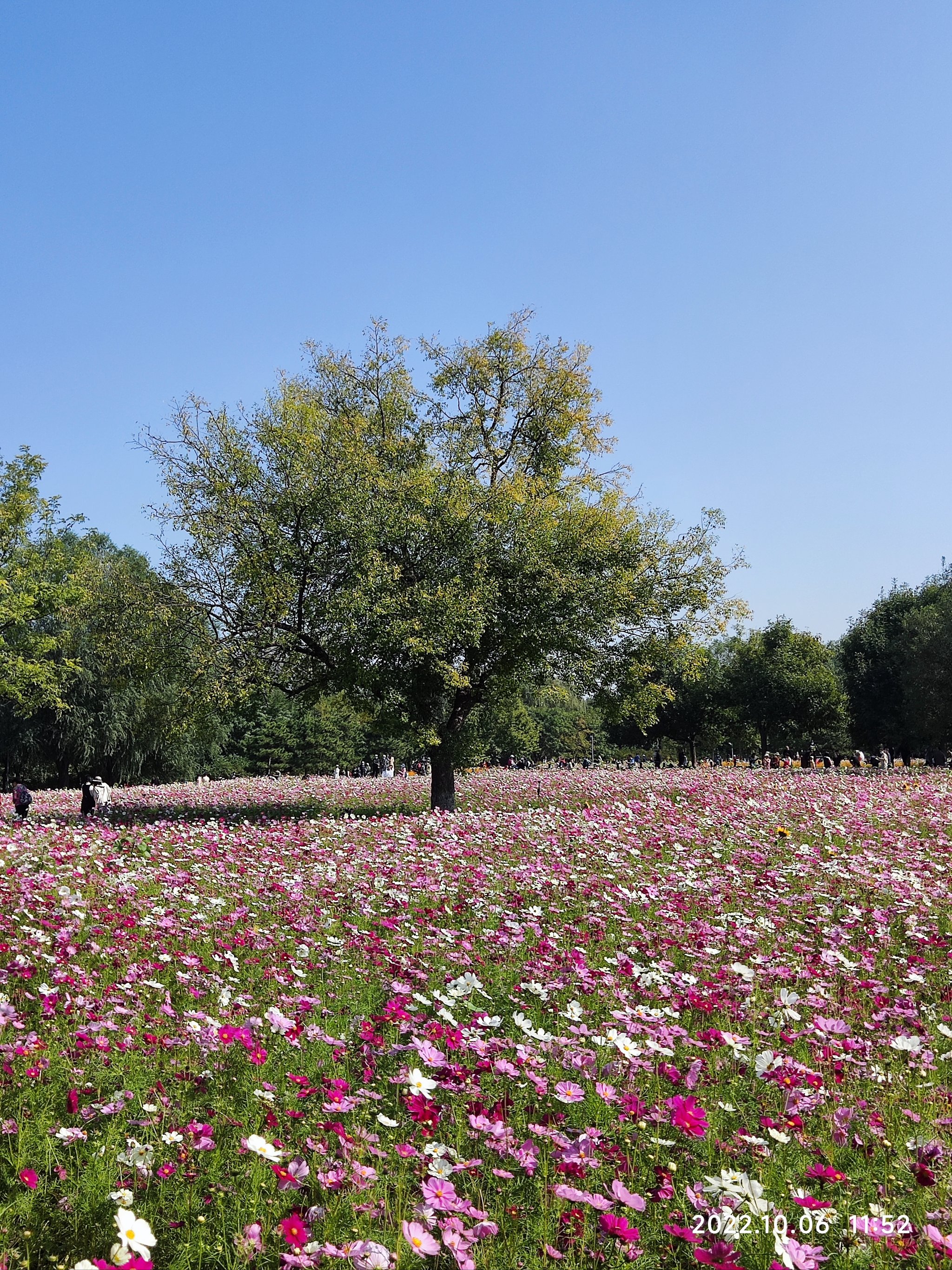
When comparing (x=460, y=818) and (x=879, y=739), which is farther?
(x=879, y=739)

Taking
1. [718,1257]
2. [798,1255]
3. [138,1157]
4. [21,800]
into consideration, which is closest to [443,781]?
[21,800]

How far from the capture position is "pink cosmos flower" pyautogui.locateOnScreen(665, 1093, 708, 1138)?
359 centimetres

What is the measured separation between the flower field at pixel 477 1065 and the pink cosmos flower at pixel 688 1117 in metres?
0.02

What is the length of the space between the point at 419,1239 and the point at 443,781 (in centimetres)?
1680

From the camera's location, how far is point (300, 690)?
19844 millimetres

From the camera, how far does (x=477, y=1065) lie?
176 inches

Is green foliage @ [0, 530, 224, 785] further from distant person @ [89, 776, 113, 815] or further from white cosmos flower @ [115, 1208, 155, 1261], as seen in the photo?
white cosmos flower @ [115, 1208, 155, 1261]

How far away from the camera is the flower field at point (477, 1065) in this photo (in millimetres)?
3289

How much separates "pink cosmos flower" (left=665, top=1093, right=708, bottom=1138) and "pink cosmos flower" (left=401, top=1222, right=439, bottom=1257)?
47.1 inches

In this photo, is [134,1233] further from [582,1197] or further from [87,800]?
[87,800]

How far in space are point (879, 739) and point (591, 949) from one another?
54402 millimetres

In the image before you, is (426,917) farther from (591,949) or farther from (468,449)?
(468,449)

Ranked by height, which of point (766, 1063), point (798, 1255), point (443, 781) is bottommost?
point (798, 1255)

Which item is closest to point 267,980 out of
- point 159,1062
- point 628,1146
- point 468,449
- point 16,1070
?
point 159,1062
